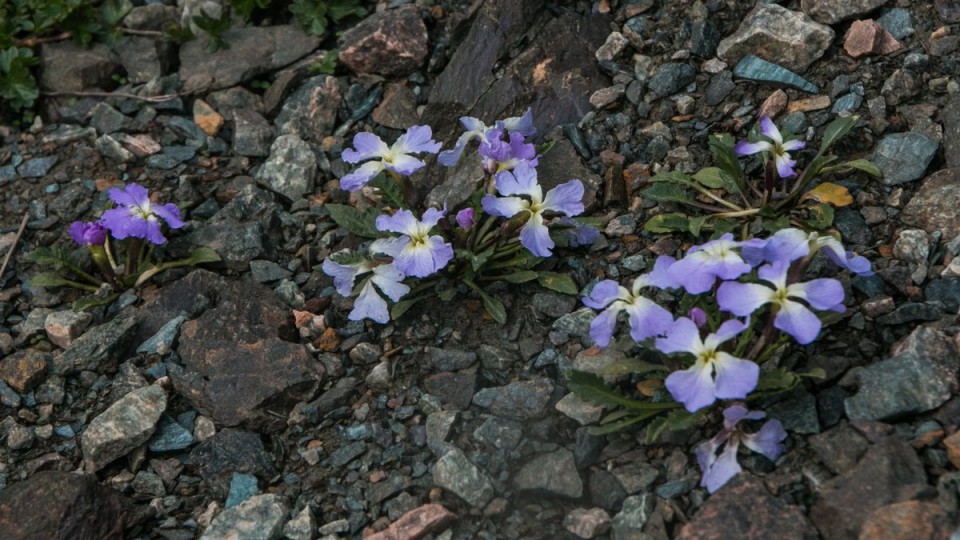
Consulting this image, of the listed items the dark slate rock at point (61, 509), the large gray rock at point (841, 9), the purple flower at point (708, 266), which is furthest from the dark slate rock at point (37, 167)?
the large gray rock at point (841, 9)

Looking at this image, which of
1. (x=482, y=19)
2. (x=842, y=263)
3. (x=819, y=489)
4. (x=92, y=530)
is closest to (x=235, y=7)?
(x=482, y=19)

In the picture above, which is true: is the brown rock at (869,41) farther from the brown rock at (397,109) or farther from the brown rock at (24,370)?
the brown rock at (24,370)

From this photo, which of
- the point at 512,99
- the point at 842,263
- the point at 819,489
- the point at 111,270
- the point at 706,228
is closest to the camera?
the point at 819,489

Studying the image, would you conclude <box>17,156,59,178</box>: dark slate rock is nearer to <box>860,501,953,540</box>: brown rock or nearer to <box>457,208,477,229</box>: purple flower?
<box>457,208,477,229</box>: purple flower

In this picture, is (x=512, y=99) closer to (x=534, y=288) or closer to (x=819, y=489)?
(x=534, y=288)

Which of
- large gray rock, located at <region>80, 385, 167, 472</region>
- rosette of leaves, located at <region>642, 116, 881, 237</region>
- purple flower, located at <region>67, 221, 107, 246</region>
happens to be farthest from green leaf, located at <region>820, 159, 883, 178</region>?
purple flower, located at <region>67, 221, 107, 246</region>

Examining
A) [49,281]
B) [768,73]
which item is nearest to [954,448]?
[768,73]
